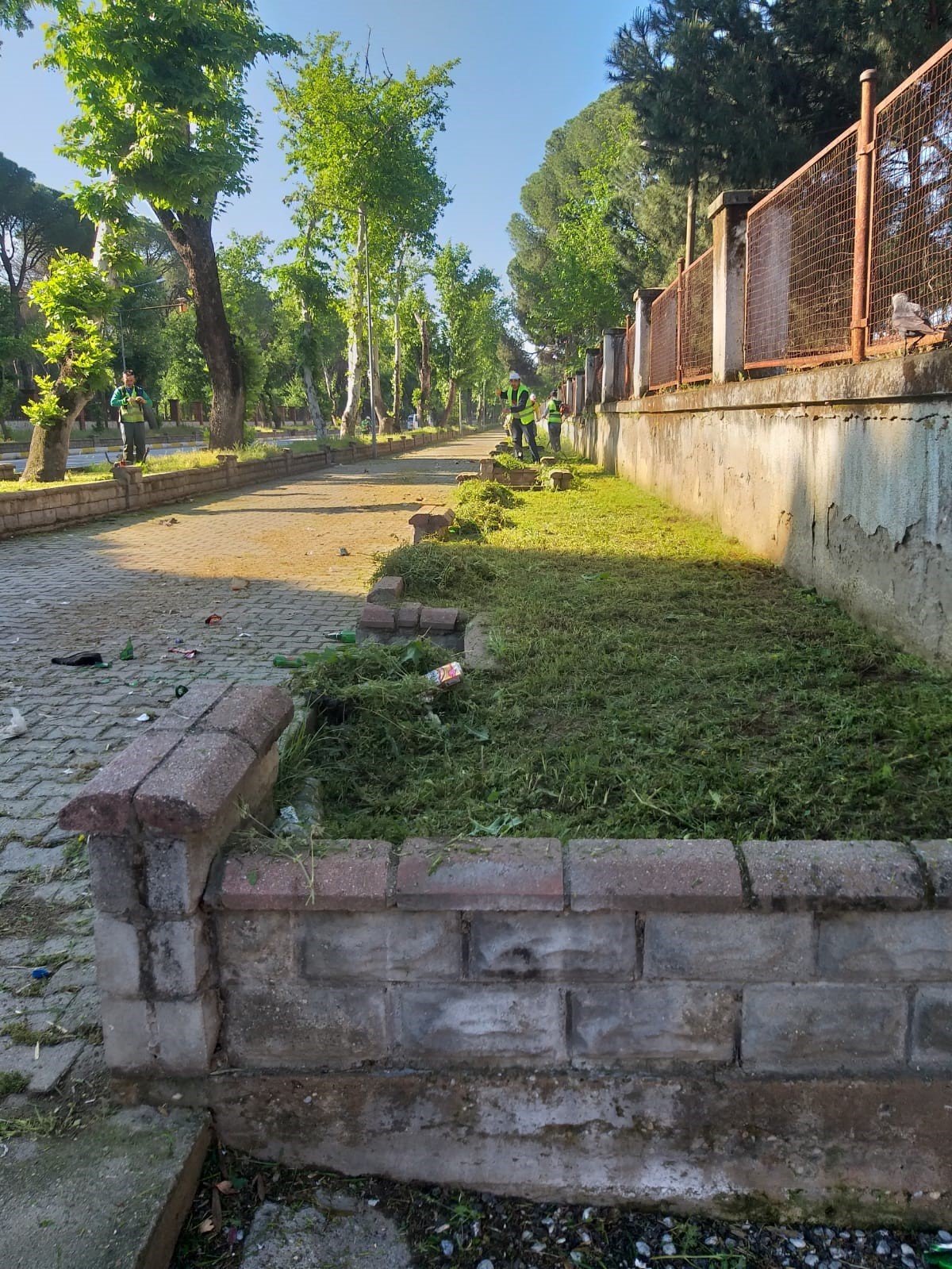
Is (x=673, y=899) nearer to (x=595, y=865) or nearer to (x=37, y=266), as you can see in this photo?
(x=595, y=865)

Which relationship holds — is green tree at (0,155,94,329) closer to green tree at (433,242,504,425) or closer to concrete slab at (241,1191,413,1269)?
green tree at (433,242,504,425)

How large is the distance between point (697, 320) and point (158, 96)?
904 cm

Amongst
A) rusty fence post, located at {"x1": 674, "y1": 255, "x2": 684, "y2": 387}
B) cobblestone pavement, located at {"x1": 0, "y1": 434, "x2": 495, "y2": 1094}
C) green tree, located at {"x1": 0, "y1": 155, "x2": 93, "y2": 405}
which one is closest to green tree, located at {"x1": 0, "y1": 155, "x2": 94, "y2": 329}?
green tree, located at {"x1": 0, "y1": 155, "x2": 93, "y2": 405}

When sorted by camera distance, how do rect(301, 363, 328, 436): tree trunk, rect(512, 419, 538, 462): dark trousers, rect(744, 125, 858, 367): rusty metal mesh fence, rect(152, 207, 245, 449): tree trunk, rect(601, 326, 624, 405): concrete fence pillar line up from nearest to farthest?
1. rect(744, 125, 858, 367): rusty metal mesh fence
2. rect(601, 326, 624, 405): concrete fence pillar
3. rect(152, 207, 245, 449): tree trunk
4. rect(512, 419, 538, 462): dark trousers
5. rect(301, 363, 328, 436): tree trunk

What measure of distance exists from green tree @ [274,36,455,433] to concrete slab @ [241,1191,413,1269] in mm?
29979

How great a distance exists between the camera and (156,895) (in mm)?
2082

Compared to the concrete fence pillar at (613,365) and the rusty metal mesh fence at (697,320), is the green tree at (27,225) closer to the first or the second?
the concrete fence pillar at (613,365)

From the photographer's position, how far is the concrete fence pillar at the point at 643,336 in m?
13.9

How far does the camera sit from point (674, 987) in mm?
2096

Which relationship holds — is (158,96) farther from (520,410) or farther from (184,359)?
(184,359)

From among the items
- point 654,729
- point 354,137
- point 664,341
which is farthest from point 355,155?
point 654,729

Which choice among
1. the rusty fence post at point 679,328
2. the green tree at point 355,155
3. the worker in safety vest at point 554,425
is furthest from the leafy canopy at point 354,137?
the rusty fence post at point 679,328

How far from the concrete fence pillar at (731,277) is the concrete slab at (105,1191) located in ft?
23.5

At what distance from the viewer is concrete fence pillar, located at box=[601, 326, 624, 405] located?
1727cm
